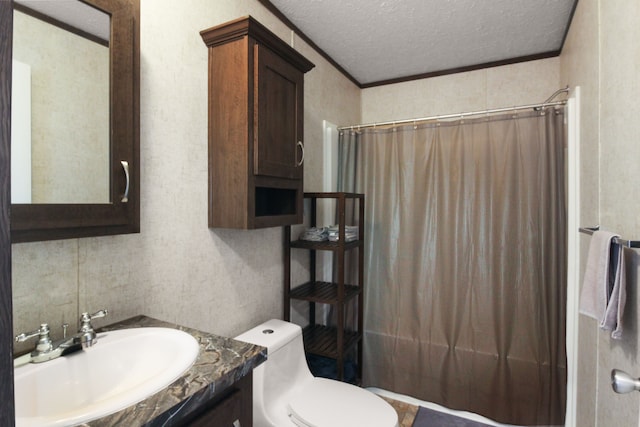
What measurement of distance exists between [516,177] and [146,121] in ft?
6.50

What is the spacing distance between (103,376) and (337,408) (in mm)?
972

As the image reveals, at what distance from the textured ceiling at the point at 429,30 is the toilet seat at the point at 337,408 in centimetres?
200

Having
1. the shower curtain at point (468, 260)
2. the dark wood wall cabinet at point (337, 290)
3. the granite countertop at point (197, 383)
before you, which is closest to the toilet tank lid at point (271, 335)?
the dark wood wall cabinet at point (337, 290)

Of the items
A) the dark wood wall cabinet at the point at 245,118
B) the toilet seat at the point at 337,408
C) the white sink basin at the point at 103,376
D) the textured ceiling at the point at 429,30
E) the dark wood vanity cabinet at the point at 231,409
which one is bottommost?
the toilet seat at the point at 337,408

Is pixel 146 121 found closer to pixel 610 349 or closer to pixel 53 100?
pixel 53 100

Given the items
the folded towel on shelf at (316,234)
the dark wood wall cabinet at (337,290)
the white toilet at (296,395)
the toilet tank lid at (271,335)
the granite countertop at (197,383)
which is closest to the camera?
the granite countertop at (197,383)

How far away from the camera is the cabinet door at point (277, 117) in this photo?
4.42ft

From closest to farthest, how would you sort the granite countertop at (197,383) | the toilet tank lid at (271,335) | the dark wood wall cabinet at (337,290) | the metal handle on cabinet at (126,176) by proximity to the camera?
the granite countertop at (197,383) → the metal handle on cabinet at (126,176) → the toilet tank lid at (271,335) → the dark wood wall cabinet at (337,290)

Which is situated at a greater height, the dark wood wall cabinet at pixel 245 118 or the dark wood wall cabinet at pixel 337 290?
the dark wood wall cabinet at pixel 245 118

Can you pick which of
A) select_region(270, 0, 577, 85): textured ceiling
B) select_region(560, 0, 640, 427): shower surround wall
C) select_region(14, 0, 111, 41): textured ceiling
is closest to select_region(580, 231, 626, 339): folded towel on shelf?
select_region(560, 0, 640, 427): shower surround wall

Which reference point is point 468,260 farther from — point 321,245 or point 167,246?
point 167,246

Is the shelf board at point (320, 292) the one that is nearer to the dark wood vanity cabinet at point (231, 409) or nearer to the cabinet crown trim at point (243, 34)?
the dark wood vanity cabinet at point (231, 409)

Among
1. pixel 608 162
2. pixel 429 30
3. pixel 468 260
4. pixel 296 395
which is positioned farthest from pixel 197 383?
pixel 429 30

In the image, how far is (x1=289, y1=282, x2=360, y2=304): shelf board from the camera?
1.88 m
